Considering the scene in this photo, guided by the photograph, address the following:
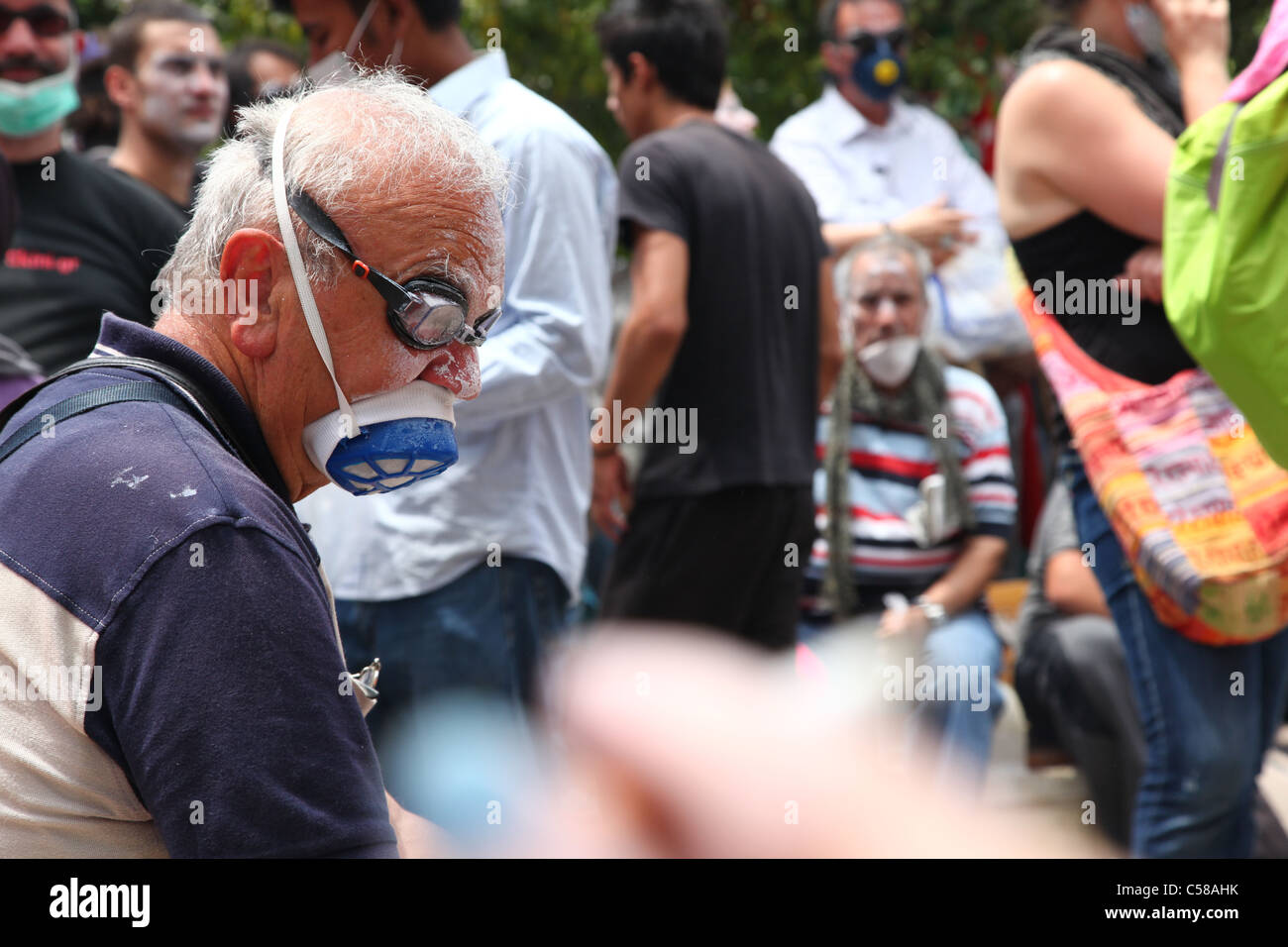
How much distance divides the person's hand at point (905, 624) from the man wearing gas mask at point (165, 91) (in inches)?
101

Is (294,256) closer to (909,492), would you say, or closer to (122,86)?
(909,492)

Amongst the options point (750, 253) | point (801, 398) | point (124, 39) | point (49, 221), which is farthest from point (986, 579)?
point (124, 39)

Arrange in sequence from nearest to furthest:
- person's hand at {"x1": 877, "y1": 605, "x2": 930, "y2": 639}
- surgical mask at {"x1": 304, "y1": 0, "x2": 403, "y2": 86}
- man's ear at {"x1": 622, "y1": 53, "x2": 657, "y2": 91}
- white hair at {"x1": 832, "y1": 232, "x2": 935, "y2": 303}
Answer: surgical mask at {"x1": 304, "y1": 0, "x2": 403, "y2": 86} < man's ear at {"x1": 622, "y1": 53, "x2": 657, "y2": 91} < person's hand at {"x1": 877, "y1": 605, "x2": 930, "y2": 639} < white hair at {"x1": 832, "y1": 232, "x2": 935, "y2": 303}

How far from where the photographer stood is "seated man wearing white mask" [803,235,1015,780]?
4602 millimetres

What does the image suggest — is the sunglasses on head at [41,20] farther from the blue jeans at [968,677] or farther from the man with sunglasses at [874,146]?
the blue jeans at [968,677]

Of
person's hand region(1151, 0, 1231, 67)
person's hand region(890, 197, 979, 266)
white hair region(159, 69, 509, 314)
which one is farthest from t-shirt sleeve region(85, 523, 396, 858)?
person's hand region(890, 197, 979, 266)

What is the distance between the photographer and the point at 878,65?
5.71 metres

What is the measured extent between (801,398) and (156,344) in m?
2.51

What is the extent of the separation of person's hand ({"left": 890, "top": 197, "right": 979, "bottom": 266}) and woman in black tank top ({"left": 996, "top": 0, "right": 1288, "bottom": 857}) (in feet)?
6.85

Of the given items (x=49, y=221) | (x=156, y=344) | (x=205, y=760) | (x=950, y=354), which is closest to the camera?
(x=205, y=760)

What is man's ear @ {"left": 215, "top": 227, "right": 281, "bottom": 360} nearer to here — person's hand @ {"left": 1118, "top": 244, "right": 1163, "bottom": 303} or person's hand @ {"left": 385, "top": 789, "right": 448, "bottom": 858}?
person's hand @ {"left": 385, "top": 789, "right": 448, "bottom": 858}
